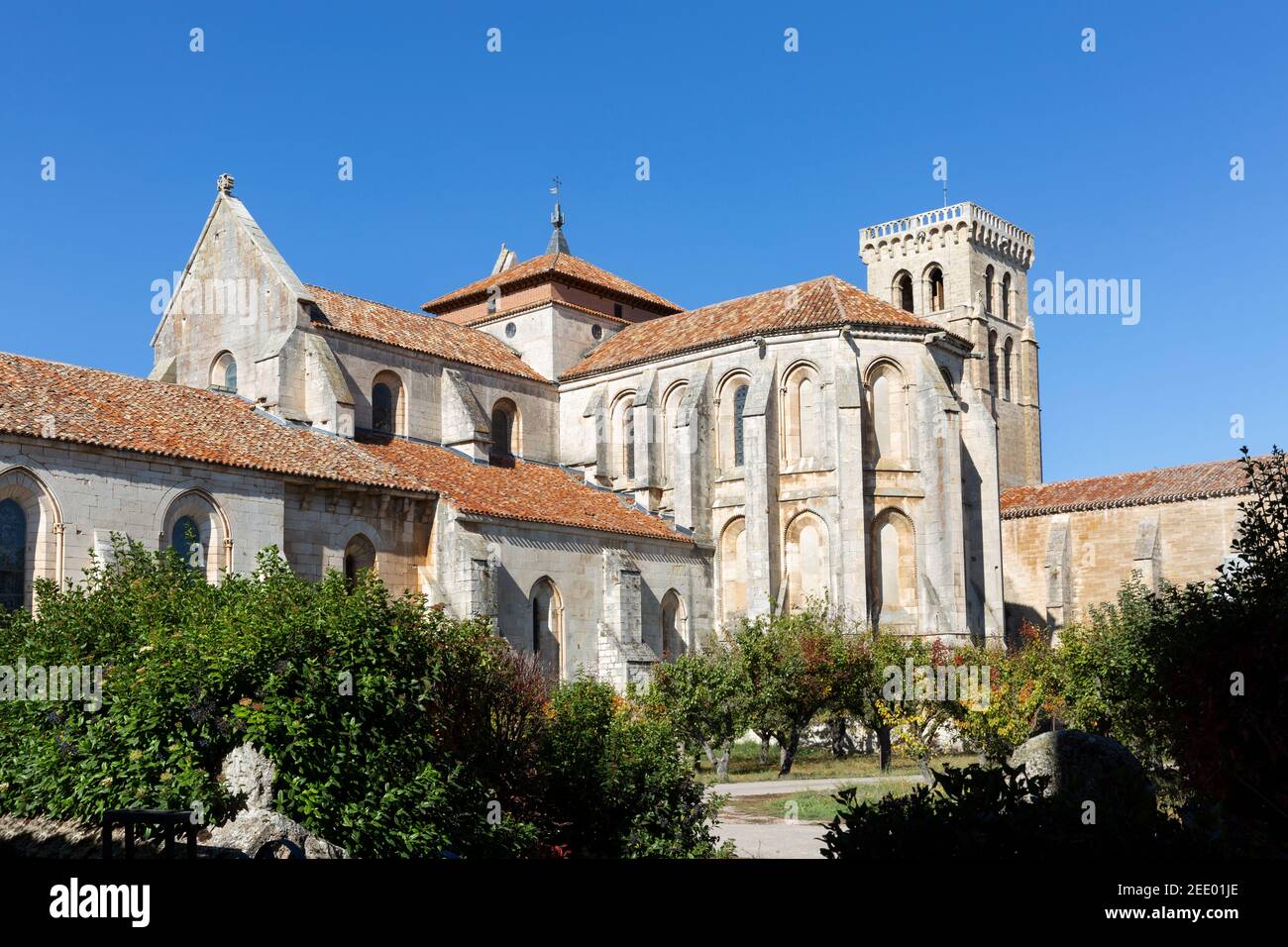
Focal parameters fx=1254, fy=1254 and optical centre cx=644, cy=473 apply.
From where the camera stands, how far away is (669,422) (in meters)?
42.1

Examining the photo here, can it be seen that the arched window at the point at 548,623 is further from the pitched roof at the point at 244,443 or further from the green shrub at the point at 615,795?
the green shrub at the point at 615,795

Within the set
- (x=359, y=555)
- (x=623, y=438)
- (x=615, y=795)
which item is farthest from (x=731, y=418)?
(x=615, y=795)

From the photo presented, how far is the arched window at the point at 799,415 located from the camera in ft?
130

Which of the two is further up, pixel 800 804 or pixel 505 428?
pixel 505 428

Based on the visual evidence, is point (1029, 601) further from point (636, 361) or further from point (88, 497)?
point (88, 497)

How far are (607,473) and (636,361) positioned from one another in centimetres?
392

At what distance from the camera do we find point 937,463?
38.8 metres

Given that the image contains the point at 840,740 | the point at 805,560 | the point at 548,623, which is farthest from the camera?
the point at 805,560

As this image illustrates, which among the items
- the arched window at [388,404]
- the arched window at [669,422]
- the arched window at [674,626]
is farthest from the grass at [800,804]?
the arched window at [388,404]

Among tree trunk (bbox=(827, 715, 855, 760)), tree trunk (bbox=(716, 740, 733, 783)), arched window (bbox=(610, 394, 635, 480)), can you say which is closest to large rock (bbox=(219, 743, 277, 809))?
tree trunk (bbox=(716, 740, 733, 783))

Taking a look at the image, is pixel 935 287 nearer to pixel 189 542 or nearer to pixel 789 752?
pixel 789 752

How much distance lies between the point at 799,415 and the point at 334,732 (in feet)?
93.2

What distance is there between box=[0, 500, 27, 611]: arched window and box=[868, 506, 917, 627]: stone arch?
2362 cm
